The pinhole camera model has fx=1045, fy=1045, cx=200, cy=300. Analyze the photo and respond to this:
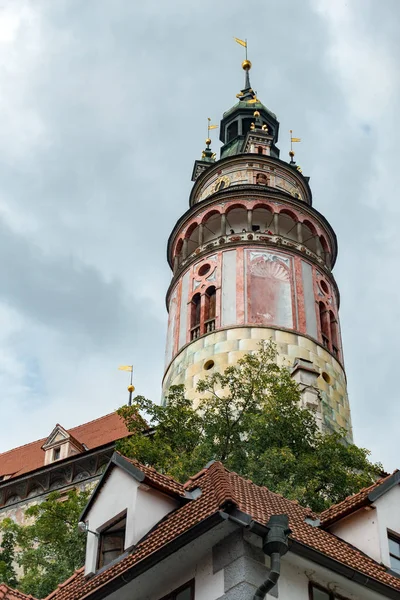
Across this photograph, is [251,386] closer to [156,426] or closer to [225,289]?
[156,426]

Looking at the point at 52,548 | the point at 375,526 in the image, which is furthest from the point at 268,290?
the point at 375,526

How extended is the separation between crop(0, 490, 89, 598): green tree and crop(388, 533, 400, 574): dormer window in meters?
7.60

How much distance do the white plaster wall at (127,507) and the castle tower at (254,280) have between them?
16.3 meters

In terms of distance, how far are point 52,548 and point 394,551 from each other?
938 cm

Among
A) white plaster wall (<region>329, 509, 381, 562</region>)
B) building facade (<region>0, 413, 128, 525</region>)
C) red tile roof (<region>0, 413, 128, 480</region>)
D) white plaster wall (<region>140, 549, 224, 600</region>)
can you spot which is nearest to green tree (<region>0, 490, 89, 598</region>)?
white plaster wall (<region>329, 509, 381, 562</region>)

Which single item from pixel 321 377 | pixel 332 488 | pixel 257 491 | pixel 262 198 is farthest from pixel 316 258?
pixel 257 491

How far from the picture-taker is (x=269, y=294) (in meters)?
31.1

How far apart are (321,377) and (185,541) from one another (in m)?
19.5

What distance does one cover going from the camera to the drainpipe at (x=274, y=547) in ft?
32.7

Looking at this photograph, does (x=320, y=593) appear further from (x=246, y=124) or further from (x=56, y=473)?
(x=246, y=124)

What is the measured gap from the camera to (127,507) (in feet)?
38.9

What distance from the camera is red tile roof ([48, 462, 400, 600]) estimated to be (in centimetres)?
1088

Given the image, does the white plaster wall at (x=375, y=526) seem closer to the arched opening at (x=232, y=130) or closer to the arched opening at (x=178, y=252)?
the arched opening at (x=178, y=252)

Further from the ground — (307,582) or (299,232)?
(299,232)
